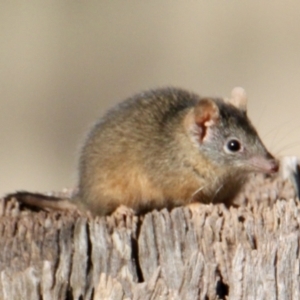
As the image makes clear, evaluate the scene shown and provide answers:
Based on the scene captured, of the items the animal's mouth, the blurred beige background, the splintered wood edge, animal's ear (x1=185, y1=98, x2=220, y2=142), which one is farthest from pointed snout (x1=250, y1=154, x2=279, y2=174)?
the blurred beige background

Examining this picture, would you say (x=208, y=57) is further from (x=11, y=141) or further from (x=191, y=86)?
(x=11, y=141)

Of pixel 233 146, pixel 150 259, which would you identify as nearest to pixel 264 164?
pixel 233 146

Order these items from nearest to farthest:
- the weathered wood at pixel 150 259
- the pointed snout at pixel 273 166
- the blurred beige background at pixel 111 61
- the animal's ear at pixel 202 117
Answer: the weathered wood at pixel 150 259
the pointed snout at pixel 273 166
the animal's ear at pixel 202 117
the blurred beige background at pixel 111 61

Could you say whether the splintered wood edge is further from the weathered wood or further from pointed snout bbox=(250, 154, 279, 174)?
pointed snout bbox=(250, 154, 279, 174)

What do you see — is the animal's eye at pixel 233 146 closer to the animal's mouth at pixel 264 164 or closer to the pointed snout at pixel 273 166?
the animal's mouth at pixel 264 164

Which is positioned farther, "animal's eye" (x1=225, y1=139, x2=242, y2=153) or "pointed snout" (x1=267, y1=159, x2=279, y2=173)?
"animal's eye" (x1=225, y1=139, x2=242, y2=153)

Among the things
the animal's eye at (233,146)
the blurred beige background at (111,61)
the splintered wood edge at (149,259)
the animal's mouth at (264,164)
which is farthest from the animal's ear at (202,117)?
the blurred beige background at (111,61)
